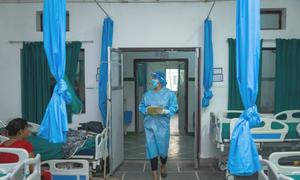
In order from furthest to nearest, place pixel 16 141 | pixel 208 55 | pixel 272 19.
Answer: pixel 272 19, pixel 208 55, pixel 16 141

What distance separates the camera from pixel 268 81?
217 inches

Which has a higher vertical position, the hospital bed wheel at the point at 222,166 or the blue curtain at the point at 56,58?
the blue curtain at the point at 56,58

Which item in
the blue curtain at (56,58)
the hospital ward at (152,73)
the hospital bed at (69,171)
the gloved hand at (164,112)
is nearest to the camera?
the blue curtain at (56,58)

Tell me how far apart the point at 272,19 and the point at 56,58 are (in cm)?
406

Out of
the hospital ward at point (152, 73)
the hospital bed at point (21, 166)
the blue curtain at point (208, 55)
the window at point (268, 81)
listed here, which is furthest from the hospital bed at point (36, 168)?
the window at point (268, 81)

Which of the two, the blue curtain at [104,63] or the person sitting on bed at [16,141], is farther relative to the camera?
the blue curtain at [104,63]

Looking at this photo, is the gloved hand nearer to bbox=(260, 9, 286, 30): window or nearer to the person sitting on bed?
the person sitting on bed

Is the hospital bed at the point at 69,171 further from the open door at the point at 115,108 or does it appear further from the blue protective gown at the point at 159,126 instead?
the blue protective gown at the point at 159,126

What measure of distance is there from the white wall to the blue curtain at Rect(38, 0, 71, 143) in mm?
2698

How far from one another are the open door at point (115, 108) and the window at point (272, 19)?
243 centimetres

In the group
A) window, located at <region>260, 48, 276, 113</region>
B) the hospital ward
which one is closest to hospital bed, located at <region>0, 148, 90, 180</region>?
the hospital ward

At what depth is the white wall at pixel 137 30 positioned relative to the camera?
525cm

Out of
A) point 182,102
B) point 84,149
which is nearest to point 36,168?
point 84,149

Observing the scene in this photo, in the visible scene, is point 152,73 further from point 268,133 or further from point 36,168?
point 36,168
